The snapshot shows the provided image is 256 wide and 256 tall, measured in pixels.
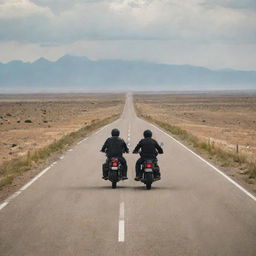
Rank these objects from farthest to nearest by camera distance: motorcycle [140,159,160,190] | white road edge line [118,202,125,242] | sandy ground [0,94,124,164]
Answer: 1. sandy ground [0,94,124,164]
2. motorcycle [140,159,160,190]
3. white road edge line [118,202,125,242]

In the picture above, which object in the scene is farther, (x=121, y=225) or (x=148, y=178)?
(x=148, y=178)

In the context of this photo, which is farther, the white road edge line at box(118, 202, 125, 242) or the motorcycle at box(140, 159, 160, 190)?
the motorcycle at box(140, 159, 160, 190)

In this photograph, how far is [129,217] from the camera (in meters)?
10.9

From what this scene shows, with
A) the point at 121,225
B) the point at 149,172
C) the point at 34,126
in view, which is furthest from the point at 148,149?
the point at 34,126

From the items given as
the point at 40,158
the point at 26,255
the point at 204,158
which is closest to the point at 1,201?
the point at 26,255

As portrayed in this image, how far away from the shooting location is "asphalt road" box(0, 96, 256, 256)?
861 cm

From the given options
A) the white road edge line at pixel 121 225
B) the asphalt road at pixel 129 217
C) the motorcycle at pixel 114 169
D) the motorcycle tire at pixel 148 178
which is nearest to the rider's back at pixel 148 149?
the motorcycle tire at pixel 148 178

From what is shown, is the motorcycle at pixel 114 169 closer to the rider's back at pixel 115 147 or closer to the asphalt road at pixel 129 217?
the rider's back at pixel 115 147

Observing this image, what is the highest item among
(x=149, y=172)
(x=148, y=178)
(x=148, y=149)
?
(x=148, y=149)

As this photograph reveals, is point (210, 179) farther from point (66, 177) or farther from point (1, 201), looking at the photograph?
point (1, 201)

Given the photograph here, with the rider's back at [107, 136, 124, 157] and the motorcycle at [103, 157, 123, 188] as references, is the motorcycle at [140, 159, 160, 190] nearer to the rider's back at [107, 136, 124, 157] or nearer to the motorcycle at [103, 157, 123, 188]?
the motorcycle at [103, 157, 123, 188]

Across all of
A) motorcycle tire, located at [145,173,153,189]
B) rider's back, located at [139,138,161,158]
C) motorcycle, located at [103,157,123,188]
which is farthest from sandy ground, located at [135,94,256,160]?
motorcycle, located at [103,157,123,188]

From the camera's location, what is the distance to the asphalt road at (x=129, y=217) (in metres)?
8.61

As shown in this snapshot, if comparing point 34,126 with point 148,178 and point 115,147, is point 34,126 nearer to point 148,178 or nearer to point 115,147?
point 115,147
